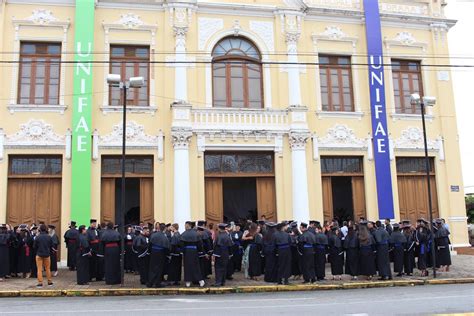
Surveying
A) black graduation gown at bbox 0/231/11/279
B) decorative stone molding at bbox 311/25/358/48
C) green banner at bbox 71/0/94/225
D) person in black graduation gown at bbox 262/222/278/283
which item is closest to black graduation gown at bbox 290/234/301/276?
person in black graduation gown at bbox 262/222/278/283

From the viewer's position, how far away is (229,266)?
1534 centimetres

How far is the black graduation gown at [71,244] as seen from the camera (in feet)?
53.5

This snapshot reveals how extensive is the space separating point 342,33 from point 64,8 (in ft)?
38.1

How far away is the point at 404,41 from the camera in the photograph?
22.6 m

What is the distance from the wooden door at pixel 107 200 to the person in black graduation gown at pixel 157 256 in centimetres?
542

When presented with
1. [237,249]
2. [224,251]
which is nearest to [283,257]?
[224,251]

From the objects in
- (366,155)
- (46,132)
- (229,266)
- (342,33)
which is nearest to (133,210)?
(46,132)

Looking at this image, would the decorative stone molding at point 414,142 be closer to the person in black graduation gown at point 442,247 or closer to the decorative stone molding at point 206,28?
the person in black graduation gown at point 442,247

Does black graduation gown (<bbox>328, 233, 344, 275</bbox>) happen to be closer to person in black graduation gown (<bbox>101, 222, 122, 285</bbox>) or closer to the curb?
the curb

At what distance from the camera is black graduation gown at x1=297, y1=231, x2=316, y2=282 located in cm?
1459

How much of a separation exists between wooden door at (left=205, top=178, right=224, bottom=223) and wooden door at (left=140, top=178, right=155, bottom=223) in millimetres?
2139

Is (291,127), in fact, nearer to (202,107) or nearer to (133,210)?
(202,107)

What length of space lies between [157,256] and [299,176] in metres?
8.09

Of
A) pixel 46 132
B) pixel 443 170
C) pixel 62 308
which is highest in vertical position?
pixel 46 132
